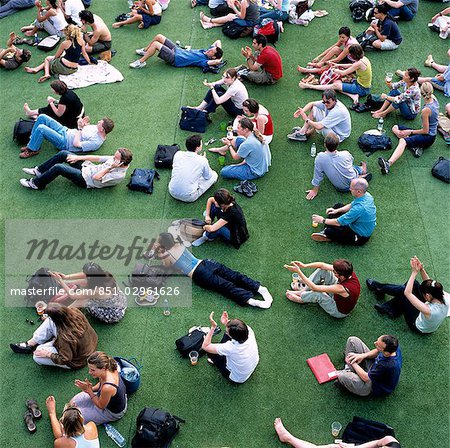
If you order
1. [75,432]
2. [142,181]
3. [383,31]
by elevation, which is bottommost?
[142,181]

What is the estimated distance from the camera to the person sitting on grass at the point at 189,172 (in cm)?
1066

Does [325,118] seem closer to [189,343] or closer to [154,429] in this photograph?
[189,343]

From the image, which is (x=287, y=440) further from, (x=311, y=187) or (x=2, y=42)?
(x=2, y=42)

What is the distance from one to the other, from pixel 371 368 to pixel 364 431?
84 cm

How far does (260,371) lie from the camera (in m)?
8.75

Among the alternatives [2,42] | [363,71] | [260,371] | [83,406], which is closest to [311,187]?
[363,71]

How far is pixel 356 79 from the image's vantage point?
520 inches

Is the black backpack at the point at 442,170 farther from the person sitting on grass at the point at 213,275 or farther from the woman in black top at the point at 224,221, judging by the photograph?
the person sitting on grass at the point at 213,275

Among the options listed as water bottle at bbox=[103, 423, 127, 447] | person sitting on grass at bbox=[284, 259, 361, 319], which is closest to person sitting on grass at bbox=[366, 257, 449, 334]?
person sitting on grass at bbox=[284, 259, 361, 319]

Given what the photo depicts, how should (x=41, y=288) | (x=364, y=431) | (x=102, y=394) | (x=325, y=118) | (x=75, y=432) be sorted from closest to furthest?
(x=75, y=432) → (x=102, y=394) → (x=364, y=431) → (x=41, y=288) → (x=325, y=118)

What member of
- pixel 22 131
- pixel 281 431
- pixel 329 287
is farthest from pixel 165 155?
pixel 281 431

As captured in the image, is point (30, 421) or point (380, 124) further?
point (380, 124)

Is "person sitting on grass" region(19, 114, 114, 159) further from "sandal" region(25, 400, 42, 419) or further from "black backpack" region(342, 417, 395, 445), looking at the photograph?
"black backpack" region(342, 417, 395, 445)

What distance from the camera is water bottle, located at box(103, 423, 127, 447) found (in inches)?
314
